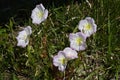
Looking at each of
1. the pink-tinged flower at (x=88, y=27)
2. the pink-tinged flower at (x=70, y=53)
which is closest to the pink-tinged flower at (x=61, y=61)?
the pink-tinged flower at (x=70, y=53)

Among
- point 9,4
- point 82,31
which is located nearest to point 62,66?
point 82,31

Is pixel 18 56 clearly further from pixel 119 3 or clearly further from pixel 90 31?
pixel 119 3

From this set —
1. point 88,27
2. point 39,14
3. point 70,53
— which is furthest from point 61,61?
point 39,14

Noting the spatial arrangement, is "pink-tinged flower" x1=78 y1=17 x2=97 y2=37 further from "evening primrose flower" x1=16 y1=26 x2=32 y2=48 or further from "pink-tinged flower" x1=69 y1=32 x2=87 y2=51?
"evening primrose flower" x1=16 y1=26 x2=32 y2=48

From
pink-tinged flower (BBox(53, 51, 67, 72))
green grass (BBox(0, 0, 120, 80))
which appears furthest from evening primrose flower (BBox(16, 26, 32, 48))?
pink-tinged flower (BBox(53, 51, 67, 72))

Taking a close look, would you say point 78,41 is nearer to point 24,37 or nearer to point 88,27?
point 88,27

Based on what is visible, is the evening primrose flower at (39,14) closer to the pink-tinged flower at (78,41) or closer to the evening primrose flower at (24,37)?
the evening primrose flower at (24,37)
